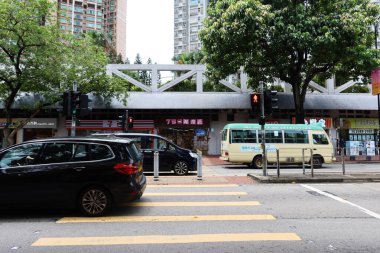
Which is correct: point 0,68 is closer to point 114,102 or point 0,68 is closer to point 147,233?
point 114,102

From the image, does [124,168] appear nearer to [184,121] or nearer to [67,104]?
[67,104]

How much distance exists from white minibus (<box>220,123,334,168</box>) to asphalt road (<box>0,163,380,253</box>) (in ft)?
30.3

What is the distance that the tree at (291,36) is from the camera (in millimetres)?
19266

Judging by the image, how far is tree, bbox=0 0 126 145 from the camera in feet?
57.4

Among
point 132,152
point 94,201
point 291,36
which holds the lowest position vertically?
point 94,201

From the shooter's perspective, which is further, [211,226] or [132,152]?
[132,152]

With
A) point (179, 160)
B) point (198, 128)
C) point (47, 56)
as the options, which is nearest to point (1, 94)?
point (47, 56)

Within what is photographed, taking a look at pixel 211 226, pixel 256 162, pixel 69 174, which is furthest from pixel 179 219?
pixel 256 162

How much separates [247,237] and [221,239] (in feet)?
1.46

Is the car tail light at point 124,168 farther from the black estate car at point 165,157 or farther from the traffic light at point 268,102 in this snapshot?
the black estate car at point 165,157

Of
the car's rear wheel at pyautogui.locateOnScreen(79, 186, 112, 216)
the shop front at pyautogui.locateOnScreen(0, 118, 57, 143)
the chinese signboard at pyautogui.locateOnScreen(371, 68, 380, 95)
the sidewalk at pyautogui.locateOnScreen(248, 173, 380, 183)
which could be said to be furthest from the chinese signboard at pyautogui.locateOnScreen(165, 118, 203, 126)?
the car's rear wheel at pyautogui.locateOnScreen(79, 186, 112, 216)

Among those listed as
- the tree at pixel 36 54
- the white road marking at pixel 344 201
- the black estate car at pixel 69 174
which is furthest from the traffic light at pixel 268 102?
the tree at pixel 36 54

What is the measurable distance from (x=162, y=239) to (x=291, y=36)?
1594cm

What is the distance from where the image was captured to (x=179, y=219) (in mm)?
7070
